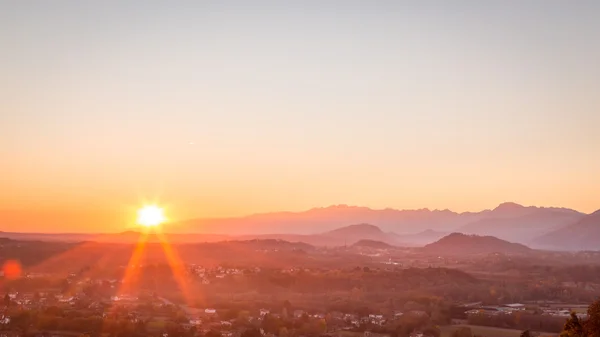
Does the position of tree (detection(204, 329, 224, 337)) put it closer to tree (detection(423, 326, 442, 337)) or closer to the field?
tree (detection(423, 326, 442, 337))

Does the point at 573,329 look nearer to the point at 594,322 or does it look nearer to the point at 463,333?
the point at 594,322

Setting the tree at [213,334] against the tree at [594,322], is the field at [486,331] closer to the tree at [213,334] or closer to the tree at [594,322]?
the tree at [213,334]

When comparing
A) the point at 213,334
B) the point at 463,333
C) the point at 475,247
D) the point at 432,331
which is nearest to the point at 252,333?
the point at 213,334

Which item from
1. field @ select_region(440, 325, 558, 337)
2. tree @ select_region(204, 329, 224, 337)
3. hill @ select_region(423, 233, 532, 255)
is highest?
hill @ select_region(423, 233, 532, 255)

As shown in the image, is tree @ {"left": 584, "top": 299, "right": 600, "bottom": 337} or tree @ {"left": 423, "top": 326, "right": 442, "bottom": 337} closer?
tree @ {"left": 584, "top": 299, "right": 600, "bottom": 337}

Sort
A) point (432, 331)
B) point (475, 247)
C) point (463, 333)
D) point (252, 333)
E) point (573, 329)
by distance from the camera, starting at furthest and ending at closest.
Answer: point (475, 247), point (432, 331), point (463, 333), point (252, 333), point (573, 329)

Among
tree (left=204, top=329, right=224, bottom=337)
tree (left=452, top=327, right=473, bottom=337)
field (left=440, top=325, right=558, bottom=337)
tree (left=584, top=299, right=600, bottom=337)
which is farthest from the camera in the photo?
field (left=440, top=325, right=558, bottom=337)

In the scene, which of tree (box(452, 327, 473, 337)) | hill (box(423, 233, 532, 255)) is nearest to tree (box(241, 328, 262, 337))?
tree (box(452, 327, 473, 337))

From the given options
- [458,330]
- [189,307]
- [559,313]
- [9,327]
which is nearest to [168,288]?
[189,307]

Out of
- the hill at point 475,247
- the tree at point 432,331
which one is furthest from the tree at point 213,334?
the hill at point 475,247

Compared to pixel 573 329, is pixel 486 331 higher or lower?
lower

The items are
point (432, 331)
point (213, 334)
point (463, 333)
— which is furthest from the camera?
point (432, 331)
